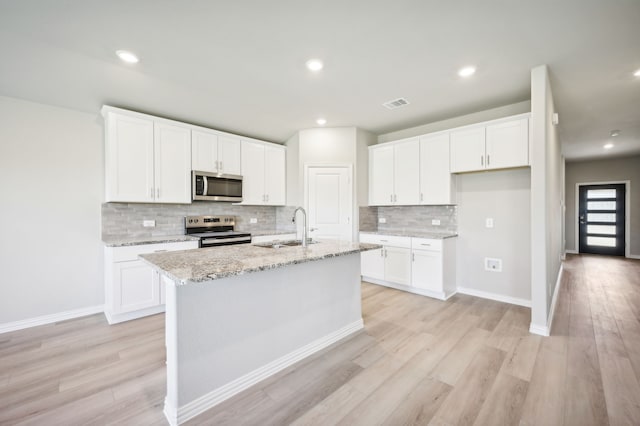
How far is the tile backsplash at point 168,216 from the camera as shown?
3445 mm

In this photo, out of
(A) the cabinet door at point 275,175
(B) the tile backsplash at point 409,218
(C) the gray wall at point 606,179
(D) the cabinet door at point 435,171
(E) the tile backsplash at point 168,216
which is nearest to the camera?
(E) the tile backsplash at point 168,216

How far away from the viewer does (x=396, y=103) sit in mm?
3588

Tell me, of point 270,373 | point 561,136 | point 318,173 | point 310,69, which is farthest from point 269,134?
point 561,136

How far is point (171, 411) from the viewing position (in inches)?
64.1

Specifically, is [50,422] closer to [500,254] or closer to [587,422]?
[587,422]

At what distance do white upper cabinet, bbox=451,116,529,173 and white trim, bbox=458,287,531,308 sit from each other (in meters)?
1.69

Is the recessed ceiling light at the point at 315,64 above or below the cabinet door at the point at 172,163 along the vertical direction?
above

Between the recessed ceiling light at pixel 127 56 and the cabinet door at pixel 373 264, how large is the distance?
3.63m

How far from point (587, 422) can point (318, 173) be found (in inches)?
150

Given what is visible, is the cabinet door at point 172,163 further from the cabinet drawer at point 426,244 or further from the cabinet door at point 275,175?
the cabinet drawer at point 426,244

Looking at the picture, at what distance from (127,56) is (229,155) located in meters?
1.84

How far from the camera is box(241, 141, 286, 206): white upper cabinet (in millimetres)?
4402

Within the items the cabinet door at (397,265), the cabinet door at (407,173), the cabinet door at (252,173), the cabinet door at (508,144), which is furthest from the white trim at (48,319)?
the cabinet door at (508,144)

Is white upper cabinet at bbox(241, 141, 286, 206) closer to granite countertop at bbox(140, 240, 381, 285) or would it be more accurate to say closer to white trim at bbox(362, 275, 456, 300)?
white trim at bbox(362, 275, 456, 300)
